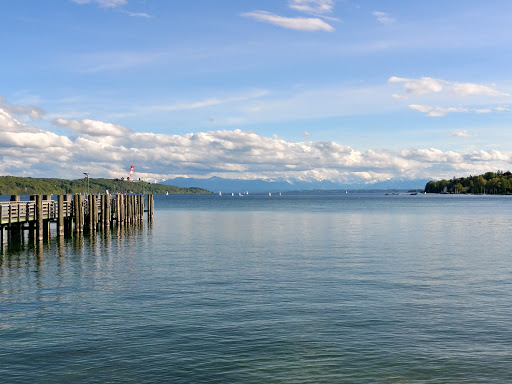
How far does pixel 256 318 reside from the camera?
745 inches

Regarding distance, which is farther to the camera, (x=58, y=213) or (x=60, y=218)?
(x=58, y=213)

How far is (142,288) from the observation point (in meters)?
24.6

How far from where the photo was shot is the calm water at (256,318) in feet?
45.8

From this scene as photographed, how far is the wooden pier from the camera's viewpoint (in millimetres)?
42156

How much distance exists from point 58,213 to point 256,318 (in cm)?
3419

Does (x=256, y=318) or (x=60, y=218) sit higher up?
(x=60, y=218)

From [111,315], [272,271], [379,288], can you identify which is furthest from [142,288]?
[379,288]

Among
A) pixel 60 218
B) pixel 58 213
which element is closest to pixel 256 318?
pixel 60 218

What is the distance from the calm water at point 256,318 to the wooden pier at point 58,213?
20.8ft

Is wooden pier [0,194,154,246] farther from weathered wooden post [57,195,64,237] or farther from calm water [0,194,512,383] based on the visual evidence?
calm water [0,194,512,383]

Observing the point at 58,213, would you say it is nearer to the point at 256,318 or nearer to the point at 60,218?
the point at 60,218

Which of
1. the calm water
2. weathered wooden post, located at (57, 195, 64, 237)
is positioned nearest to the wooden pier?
weathered wooden post, located at (57, 195, 64, 237)

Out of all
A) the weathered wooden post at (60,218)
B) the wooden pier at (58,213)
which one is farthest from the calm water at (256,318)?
the weathered wooden post at (60,218)

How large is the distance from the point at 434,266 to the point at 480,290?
7.67 m
